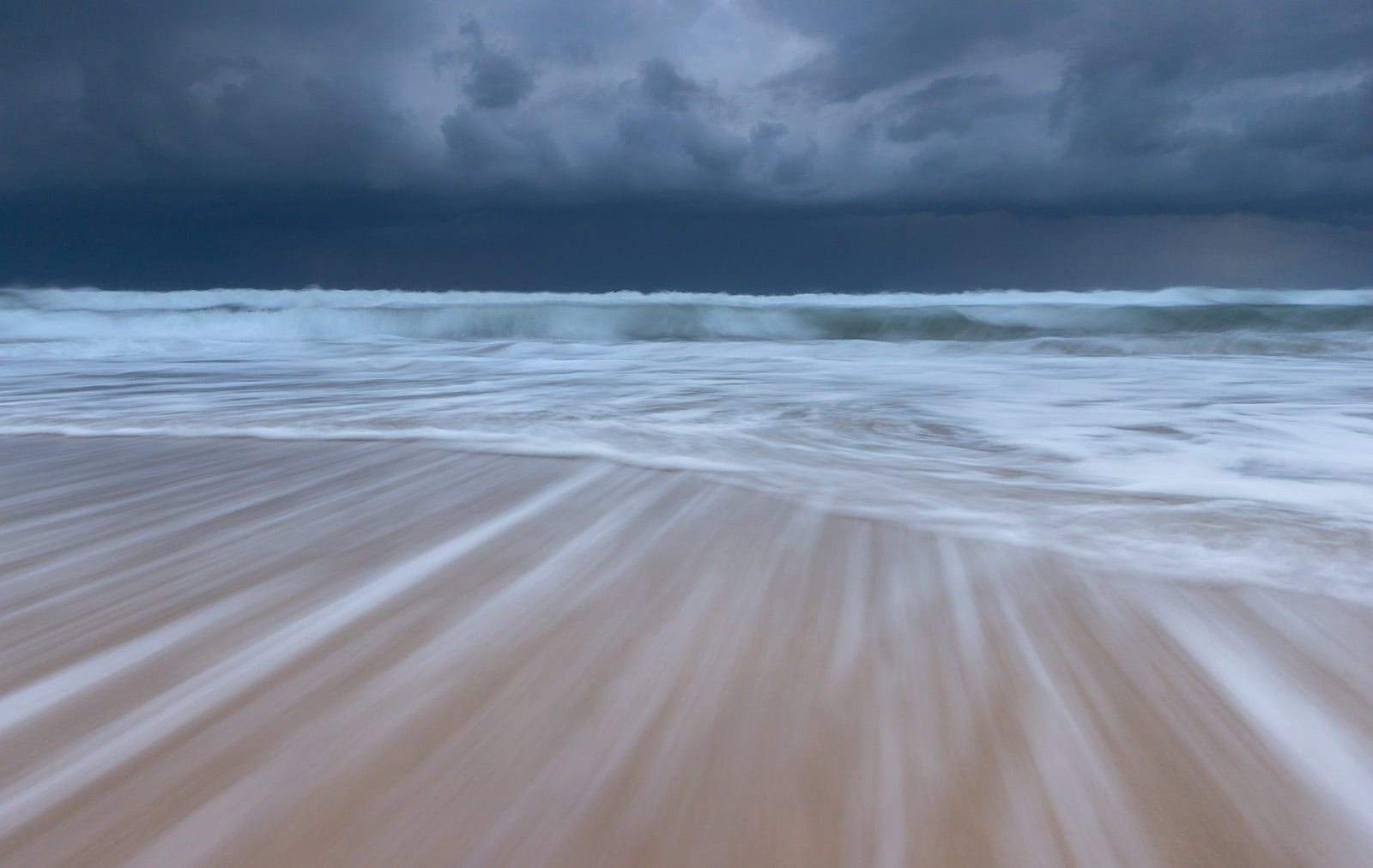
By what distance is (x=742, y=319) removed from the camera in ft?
26.0

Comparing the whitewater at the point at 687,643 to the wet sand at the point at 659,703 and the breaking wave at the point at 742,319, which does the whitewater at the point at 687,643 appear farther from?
the breaking wave at the point at 742,319

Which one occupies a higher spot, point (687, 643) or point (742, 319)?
point (687, 643)

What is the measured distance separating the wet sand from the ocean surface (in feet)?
0.65

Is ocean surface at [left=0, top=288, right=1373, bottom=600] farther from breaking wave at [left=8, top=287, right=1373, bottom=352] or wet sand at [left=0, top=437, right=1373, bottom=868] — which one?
breaking wave at [left=8, top=287, right=1373, bottom=352]

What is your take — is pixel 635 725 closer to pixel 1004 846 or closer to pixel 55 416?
pixel 1004 846

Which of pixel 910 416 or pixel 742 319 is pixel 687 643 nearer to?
pixel 910 416

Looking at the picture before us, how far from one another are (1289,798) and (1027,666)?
0.19m

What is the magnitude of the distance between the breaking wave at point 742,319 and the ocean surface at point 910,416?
3.12ft

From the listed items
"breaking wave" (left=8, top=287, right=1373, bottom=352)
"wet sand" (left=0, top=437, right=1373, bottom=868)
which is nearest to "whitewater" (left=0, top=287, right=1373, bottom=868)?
"wet sand" (left=0, top=437, right=1373, bottom=868)

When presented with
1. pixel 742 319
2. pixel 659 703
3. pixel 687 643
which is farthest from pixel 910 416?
pixel 742 319

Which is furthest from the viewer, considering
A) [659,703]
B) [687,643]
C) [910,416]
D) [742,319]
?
[742,319]

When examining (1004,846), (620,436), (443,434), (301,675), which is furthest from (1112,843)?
(443,434)

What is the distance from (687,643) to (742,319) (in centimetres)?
733

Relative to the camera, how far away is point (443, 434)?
177 centimetres
